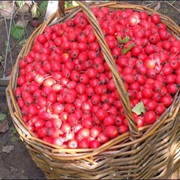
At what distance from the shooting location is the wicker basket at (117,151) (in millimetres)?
1532

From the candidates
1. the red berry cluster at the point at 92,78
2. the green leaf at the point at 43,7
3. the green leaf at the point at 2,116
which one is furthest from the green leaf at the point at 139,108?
the green leaf at the point at 43,7

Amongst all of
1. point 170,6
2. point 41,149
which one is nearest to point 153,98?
point 41,149

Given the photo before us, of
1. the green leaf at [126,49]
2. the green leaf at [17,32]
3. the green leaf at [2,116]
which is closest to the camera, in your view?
the green leaf at [126,49]

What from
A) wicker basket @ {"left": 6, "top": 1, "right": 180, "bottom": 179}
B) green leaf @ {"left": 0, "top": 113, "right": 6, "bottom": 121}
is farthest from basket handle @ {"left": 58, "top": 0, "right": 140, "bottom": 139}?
green leaf @ {"left": 0, "top": 113, "right": 6, "bottom": 121}

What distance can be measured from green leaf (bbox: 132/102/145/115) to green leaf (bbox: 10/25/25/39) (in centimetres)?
139

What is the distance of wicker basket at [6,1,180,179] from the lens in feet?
5.03

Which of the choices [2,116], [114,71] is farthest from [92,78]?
→ [2,116]

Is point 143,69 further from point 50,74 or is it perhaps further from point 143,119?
point 50,74

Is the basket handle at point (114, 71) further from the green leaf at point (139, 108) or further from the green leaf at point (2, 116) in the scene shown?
the green leaf at point (2, 116)

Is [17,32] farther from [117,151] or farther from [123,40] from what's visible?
[117,151]

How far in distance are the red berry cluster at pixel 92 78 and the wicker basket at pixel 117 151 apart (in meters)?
0.05

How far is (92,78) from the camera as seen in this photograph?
1.78 m

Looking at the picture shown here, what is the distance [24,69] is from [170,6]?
1397 mm

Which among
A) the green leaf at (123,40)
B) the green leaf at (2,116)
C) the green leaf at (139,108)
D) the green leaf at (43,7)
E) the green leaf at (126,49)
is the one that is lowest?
the green leaf at (2,116)
